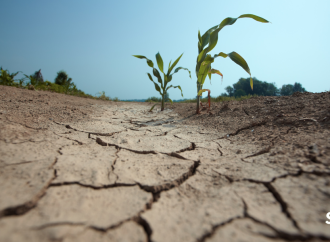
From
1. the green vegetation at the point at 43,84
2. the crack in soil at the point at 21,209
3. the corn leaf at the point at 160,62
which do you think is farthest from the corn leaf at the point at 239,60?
the green vegetation at the point at 43,84

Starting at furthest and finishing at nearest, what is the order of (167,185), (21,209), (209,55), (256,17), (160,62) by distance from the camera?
1. (160,62)
2. (209,55)
3. (256,17)
4. (167,185)
5. (21,209)

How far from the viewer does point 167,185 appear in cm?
93

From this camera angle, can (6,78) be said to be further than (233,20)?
Yes

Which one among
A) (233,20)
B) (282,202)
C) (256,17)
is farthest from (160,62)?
(282,202)

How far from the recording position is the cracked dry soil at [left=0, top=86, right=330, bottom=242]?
2.03ft

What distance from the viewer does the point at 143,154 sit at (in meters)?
1.37

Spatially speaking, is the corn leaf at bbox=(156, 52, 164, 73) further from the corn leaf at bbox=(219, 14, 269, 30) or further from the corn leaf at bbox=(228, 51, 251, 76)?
the corn leaf at bbox=(228, 51, 251, 76)

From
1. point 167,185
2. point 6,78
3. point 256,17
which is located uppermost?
point 256,17

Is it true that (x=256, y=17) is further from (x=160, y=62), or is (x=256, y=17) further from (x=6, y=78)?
(x=6, y=78)

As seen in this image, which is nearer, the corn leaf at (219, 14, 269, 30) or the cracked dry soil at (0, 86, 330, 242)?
the cracked dry soil at (0, 86, 330, 242)

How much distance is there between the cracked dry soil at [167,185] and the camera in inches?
24.4

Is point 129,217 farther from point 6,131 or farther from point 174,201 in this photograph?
point 6,131

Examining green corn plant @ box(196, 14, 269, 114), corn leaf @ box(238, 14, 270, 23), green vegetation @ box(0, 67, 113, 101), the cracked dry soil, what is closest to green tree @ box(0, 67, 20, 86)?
green vegetation @ box(0, 67, 113, 101)

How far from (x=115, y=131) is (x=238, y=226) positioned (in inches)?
62.7
